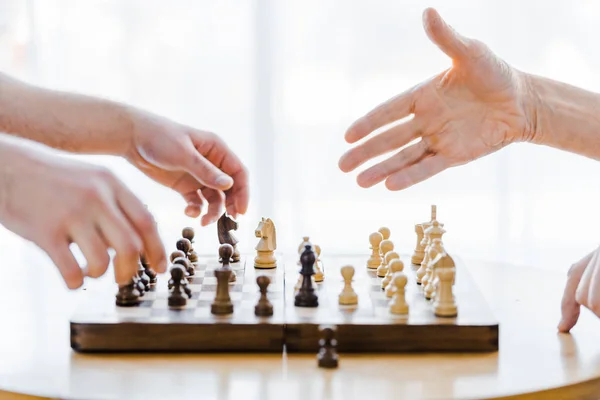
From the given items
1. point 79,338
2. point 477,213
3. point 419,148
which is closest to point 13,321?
point 79,338

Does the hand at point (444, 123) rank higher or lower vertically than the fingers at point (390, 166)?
higher

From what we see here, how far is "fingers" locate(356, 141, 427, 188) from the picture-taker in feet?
5.89

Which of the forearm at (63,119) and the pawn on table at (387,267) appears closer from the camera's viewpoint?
the pawn on table at (387,267)

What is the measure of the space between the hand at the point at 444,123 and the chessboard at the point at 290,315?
34 centimetres

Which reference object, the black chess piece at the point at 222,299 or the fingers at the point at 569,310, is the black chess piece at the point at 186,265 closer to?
the black chess piece at the point at 222,299

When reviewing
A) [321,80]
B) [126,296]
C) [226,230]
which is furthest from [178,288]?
[321,80]

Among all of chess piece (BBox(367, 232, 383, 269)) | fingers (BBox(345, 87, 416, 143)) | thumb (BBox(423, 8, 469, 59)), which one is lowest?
chess piece (BBox(367, 232, 383, 269))

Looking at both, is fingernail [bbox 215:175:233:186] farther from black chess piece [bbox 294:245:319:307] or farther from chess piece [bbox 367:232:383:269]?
chess piece [bbox 367:232:383:269]

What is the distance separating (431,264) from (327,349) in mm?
303

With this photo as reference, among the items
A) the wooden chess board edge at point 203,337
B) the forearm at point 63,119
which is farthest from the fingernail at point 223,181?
the wooden chess board edge at point 203,337

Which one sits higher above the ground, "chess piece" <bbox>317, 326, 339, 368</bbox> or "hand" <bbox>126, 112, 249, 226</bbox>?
"hand" <bbox>126, 112, 249, 226</bbox>

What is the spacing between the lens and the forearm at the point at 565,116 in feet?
6.25

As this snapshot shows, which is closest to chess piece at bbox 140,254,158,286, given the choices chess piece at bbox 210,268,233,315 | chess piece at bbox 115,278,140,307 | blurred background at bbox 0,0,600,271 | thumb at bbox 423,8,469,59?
chess piece at bbox 115,278,140,307

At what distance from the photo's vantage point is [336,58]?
3543mm
